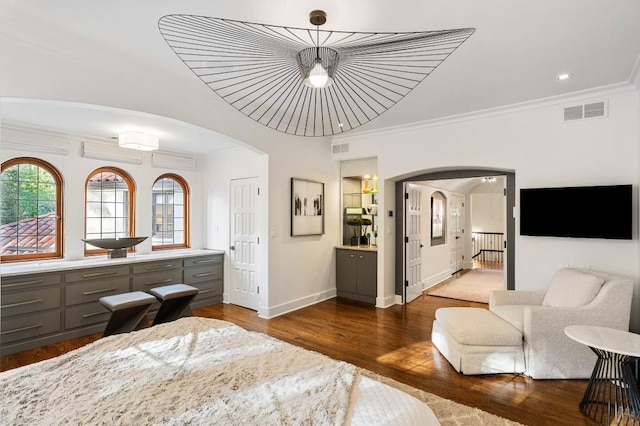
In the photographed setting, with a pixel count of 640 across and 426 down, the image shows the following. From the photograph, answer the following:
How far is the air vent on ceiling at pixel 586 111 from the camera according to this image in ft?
11.6

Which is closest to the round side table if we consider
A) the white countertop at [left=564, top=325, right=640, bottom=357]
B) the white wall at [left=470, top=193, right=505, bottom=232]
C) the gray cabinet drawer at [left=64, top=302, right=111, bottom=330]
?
the white countertop at [left=564, top=325, right=640, bottom=357]

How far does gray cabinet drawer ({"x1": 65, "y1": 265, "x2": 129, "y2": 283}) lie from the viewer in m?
3.91

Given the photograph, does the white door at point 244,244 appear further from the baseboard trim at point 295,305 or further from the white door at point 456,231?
the white door at point 456,231

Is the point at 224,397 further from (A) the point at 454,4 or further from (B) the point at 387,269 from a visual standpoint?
(B) the point at 387,269

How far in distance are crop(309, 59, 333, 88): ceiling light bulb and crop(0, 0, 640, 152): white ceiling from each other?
1.25 ft

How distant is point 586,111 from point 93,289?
19.9 ft

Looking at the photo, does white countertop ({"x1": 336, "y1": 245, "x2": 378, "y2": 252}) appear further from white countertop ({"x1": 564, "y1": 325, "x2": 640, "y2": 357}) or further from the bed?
the bed

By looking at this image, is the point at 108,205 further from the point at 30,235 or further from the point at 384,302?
the point at 384,302

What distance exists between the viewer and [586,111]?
3604 millimetres

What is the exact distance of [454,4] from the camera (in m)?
2.08

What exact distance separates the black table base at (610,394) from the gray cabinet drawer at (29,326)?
5.12m

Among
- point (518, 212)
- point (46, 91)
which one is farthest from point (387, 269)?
point (46, 91)

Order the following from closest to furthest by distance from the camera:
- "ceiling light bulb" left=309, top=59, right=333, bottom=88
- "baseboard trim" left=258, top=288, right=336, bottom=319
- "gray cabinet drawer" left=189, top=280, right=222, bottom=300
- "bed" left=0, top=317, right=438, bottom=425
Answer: "bed" left=0, top=317, right=438, bottom=425
"ceiling light bulb" left=309, top=59, right=333, bottom=88
"baseboard trim" left=258, top=288, right=336, bottom=319
"gray cabinet drawer" left=189, top=280, right=222, bottom=300

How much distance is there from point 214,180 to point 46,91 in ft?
10.8
